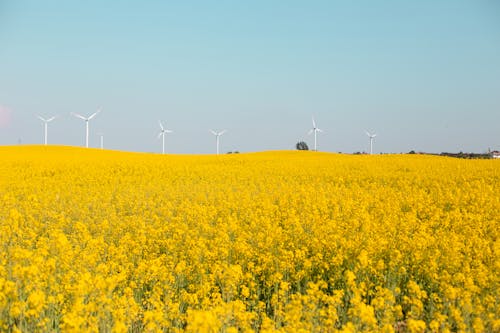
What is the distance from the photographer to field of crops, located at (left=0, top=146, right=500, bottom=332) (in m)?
5.36

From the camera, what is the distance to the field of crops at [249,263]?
17.6ft

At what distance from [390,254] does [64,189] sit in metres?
14.6

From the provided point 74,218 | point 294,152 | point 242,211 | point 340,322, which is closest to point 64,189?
point 74,218

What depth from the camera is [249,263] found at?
808cm

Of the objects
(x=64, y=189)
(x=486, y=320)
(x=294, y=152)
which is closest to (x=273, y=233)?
(x=486, y=320)

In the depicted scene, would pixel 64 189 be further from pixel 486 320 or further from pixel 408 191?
pixel 486 320

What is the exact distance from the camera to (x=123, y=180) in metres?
23.0

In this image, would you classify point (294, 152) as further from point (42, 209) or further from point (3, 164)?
point (42, 209)

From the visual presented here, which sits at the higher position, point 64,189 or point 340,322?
point 64,189

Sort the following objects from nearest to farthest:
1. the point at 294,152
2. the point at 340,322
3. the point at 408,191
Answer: the point at 340,322
the point at 408,191
the point at 294,152

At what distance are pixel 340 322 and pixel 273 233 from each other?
3472 millimetres

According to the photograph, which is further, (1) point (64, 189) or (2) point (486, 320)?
(1) point (64, 189)

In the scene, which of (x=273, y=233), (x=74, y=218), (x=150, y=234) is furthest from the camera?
(x=74, y=218)

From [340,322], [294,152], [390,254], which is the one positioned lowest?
[340,322]
